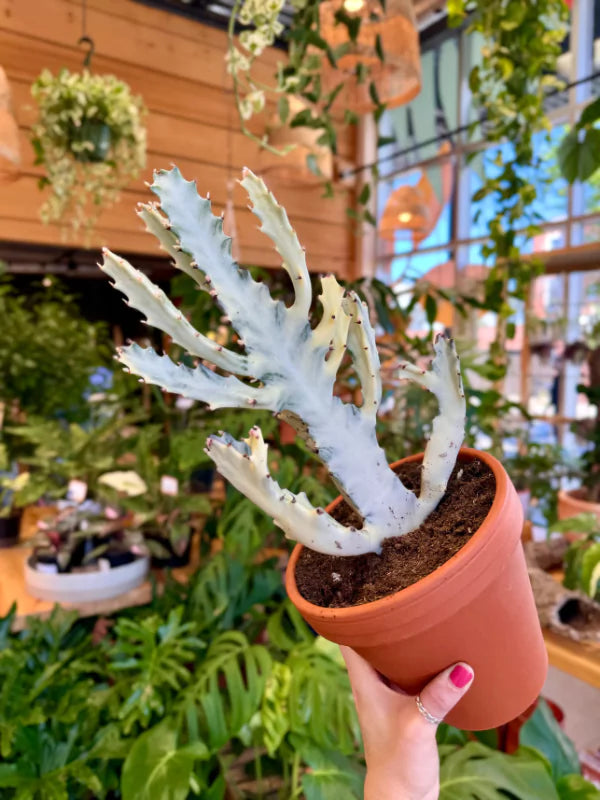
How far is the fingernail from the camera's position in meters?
0.52

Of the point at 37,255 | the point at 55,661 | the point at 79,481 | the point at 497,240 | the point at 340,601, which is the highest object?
the point at 37,255

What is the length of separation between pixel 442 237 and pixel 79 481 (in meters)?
4.64

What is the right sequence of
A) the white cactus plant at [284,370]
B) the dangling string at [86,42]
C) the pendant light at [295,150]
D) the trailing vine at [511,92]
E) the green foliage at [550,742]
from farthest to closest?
1. the pendant light at [295,150]
2. the dangling string at [86,42]
3. the trailing vine at [511,92]
4. the green foliage at [550,742]
5. the white cactus plant at [284,370]

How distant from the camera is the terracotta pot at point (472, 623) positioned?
47cm

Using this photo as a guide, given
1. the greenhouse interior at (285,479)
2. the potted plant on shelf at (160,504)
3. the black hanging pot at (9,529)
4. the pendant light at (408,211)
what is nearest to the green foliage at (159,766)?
the greenhouse interior at (285,479)

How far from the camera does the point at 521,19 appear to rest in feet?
4.24

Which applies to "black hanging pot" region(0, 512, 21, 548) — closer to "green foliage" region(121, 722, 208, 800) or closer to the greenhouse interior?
the greenhouse interior

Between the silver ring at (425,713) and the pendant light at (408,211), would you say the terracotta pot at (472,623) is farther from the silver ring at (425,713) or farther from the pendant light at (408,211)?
the pendant light at (408,211)

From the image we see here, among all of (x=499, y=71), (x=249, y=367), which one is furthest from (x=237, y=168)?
(x=249, y=367)

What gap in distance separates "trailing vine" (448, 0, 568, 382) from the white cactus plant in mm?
1104

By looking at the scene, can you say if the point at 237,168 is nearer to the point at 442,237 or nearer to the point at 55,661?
the point at 442,237

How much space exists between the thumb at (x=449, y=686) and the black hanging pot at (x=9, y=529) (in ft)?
6.20

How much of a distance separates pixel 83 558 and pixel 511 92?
172 cm

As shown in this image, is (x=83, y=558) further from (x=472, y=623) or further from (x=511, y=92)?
(x=511, y=92)
